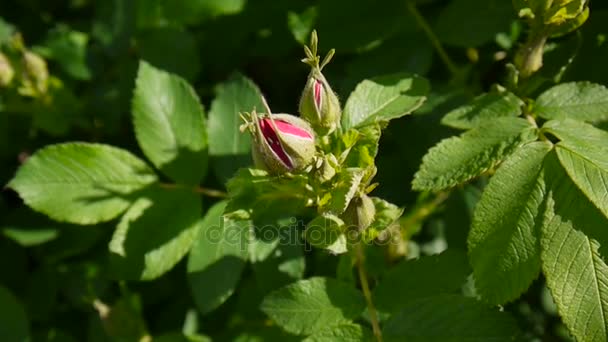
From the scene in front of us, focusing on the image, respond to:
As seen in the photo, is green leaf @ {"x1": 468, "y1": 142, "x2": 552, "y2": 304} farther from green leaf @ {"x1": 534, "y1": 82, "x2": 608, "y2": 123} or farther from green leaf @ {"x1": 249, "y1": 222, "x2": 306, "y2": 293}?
green leaf @ {"x1": 249, "y1": 222, "x2": 306, "y2": 293}

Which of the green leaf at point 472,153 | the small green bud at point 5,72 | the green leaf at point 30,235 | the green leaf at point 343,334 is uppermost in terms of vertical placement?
the small green bud at point 5,72

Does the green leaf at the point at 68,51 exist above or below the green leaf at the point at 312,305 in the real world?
above

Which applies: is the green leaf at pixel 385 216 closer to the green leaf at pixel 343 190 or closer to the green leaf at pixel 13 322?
the green leaf at pixel 343 190

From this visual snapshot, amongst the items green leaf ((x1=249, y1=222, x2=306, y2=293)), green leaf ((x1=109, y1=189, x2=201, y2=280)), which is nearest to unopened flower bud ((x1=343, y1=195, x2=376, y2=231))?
green leaf ((x1=249, y1=222, x2=306, y2=293))

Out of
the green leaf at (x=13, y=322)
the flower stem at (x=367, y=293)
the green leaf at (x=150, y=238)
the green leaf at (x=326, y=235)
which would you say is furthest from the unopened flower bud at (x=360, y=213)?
the green leaf at (x=13, y=322)

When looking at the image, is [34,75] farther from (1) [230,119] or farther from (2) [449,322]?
(2) [449,322]

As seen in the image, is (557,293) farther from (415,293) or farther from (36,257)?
(36,257)
